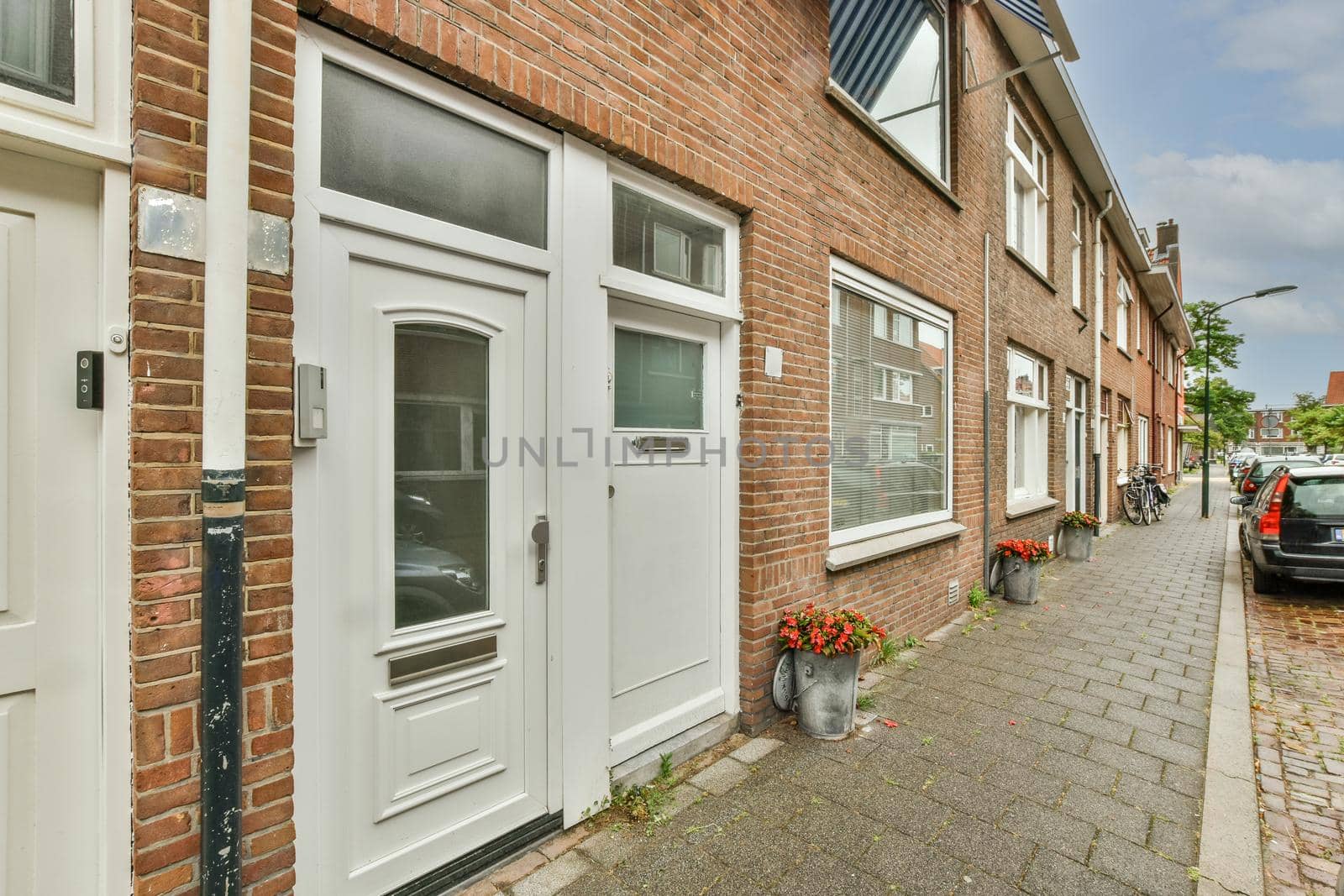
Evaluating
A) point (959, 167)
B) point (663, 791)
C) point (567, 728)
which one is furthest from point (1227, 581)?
point (567, 728)

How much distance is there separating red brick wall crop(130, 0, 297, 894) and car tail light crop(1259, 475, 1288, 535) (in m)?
9.03

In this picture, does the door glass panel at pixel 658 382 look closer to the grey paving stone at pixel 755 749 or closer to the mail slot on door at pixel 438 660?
the mail slot on door at pixel 438 660

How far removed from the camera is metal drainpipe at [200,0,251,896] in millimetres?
1711

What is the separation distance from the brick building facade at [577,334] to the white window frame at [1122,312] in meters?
10.1

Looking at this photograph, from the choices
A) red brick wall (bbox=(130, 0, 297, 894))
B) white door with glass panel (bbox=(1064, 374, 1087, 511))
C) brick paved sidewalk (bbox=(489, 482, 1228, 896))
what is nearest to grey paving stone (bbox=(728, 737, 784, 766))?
brick paved sidewalk (bbox=(489, 482, 1228, 896))

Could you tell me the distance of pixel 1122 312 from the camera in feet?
51.1

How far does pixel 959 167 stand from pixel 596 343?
5.09 metres

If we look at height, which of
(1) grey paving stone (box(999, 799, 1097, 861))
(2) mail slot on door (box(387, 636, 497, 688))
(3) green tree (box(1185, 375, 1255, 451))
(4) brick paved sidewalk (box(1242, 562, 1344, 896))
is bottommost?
(4) brick paved sidewalk (box(1242, 562, 1344, 896))

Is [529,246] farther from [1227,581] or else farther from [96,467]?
[1227,581]

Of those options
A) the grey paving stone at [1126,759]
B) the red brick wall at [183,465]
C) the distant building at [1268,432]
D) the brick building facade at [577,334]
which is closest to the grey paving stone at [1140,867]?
the grey paving stone at [1126,759]

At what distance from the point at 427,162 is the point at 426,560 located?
4.74 ft

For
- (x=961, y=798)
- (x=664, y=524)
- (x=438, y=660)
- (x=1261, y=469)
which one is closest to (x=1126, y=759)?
(x=961, y=798)

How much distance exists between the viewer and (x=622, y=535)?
310 cm

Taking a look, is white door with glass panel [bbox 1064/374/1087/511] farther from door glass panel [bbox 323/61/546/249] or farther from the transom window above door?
door glass panel [bbox 323/61/546/249]
